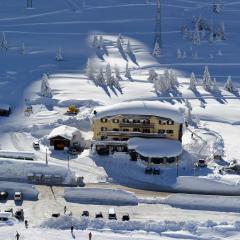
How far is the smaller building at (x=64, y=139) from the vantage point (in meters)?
53.8

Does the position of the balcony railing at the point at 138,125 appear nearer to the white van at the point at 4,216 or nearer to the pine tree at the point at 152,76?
the white van at the point at 4,216

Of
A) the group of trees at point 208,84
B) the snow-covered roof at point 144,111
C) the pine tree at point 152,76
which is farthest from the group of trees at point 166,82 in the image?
the snow-covered roof at point 144,111

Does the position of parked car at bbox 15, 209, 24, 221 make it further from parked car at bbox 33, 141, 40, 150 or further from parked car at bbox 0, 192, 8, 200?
parked car at bbox 33, 141, 40, 150

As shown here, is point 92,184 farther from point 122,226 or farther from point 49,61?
point 49,61

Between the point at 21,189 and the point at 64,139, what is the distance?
25.7 feet

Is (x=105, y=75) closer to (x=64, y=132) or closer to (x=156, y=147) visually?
(x=64, y=132)

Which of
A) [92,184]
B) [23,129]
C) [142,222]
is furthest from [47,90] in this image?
[142,222]

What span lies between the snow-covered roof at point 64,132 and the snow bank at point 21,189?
7106 millimetres

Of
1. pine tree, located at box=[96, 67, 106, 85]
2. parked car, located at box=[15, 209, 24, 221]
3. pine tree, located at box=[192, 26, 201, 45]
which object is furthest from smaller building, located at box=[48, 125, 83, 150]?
pine tree, located at box=[192, 26, 201, 45]

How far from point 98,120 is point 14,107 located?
43.0 ft

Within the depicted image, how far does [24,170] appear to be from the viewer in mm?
49562

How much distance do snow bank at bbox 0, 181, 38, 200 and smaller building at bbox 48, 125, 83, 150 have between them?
698 cm

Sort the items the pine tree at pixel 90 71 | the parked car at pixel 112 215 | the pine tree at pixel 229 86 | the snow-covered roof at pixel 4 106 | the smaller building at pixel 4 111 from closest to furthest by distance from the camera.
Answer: the parked car at pixel 112 215, the smaller building at pixel 4 111, the snow-covered roof at pixel 4 106, the pine tree at pixel 229 86, the pine tree at pixel 90 71

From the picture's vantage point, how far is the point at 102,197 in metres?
46.5
